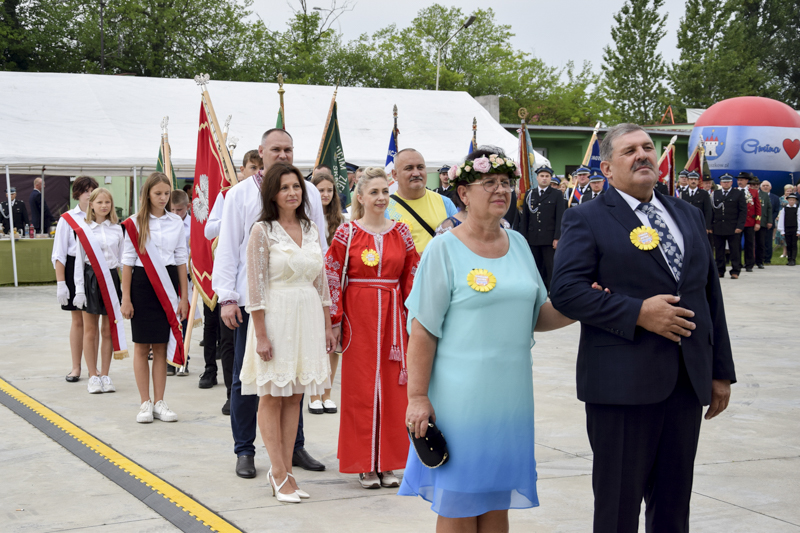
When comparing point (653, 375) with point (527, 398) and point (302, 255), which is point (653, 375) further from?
point (302, 255)

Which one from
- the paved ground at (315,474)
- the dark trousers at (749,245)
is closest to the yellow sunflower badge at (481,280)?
the paved ground at (315,474)

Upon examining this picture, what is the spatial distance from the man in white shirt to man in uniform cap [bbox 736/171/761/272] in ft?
53.2

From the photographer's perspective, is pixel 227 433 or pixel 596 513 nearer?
pixel 596 513

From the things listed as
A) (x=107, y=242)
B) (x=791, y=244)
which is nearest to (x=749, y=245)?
(x=791, y=244)

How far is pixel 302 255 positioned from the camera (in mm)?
4688

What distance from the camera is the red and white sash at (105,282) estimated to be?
304 inches

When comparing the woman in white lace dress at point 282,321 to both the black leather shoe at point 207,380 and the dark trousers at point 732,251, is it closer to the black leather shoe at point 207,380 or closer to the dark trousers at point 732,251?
the black leather shoe at point 207,380

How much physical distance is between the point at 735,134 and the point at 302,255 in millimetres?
24291

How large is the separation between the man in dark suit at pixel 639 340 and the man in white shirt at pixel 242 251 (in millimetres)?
2182

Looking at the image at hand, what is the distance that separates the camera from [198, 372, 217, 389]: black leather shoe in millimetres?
7924

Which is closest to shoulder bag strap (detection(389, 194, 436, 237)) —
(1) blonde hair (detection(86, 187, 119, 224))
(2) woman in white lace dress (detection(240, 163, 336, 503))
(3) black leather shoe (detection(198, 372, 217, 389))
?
(2) woman in white lace dress (detection(240, 163, 336, 503))

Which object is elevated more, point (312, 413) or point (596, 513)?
point (596, 513)

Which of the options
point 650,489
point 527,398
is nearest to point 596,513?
point 650,489

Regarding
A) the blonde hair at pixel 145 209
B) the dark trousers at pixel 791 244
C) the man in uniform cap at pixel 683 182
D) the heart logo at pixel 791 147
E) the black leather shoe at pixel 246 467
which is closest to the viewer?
the black leather shoe at pixel 246 467
